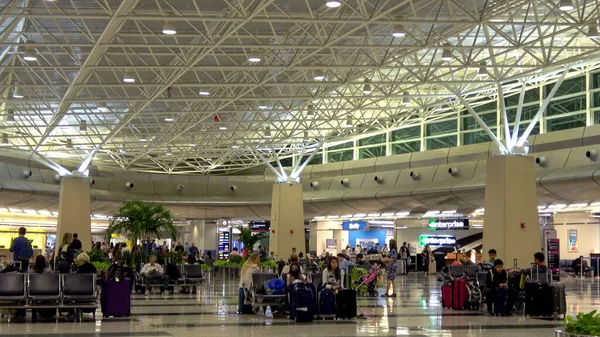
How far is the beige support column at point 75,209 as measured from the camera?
4450 centimetres

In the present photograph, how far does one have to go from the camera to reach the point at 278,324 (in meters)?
16.5

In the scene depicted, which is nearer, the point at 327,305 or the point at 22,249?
the point at 327,305

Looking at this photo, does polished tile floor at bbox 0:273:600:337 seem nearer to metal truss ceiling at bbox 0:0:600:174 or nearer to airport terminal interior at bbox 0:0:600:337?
airport terminal interior at bbox 0:0:600:337

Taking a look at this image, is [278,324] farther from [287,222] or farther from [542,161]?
[287,222]

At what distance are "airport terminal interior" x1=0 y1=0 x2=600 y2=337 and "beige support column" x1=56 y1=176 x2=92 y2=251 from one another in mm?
89

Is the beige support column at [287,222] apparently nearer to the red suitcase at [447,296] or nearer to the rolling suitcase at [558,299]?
the red suitcase at [447,296]

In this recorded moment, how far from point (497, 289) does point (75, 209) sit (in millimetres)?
30551

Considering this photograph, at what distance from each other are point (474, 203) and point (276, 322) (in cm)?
2951

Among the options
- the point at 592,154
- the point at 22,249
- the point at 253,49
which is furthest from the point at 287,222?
the point at 22,249

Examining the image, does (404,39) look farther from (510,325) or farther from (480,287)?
(510,325)

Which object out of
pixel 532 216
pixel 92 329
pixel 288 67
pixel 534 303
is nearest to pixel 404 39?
pixel 288 67

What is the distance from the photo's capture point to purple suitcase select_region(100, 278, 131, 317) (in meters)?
17.8

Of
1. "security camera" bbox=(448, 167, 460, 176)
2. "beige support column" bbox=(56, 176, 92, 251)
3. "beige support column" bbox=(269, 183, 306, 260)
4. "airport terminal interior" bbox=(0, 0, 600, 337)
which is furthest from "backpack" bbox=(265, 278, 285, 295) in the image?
"security camera" bbox=(448, 167, 460, 176)

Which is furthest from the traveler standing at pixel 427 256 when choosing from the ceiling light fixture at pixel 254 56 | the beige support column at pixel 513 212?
the ceiling light fixture at pixel 254 56
